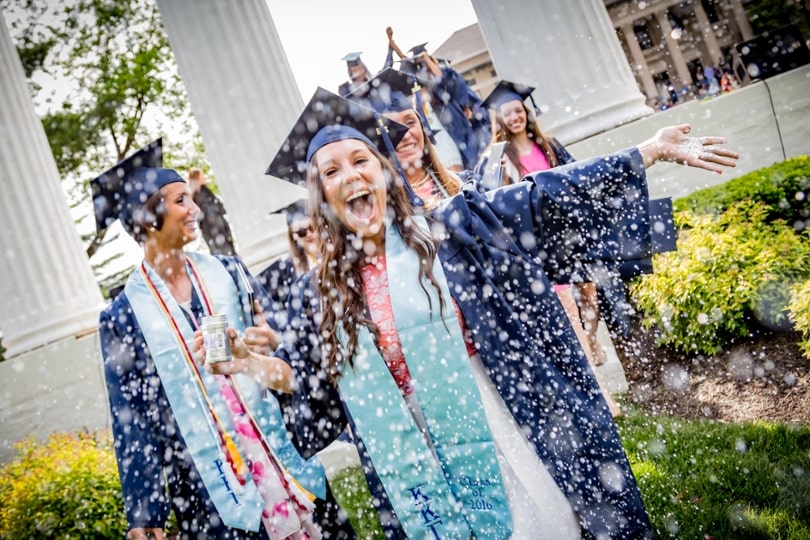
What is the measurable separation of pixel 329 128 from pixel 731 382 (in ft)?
11.2

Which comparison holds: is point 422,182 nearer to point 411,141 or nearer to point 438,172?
point 438,172

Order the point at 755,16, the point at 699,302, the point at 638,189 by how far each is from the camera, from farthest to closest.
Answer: the point at 755,16 → the point at 699,302 → the point at 638,189

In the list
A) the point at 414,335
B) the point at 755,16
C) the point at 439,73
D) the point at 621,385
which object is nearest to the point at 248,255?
the point at 439,73

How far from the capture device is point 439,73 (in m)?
6.03

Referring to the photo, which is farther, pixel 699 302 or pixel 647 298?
pixel 647 298

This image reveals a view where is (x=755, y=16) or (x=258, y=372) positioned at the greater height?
(x=755, y=16)

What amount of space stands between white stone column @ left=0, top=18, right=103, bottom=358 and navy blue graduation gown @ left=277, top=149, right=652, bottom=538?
23.9 ft

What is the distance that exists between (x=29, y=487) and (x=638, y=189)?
5.47 m

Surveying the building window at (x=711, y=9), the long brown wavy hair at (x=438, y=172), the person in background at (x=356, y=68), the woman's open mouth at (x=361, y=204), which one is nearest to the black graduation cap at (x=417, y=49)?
the person in background at (x=356, y=68)

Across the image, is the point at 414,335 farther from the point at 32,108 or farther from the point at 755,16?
the point at 755,16

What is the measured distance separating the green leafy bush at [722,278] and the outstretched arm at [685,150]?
2514 mm

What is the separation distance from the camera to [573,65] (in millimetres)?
6547

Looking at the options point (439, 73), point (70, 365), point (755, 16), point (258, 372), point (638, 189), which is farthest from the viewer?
point (755, 16)

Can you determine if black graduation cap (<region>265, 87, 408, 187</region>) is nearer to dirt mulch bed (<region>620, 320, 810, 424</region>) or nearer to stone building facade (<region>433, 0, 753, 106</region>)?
dirt mulch bed (<region>620, 320, 810, 424</region>)
